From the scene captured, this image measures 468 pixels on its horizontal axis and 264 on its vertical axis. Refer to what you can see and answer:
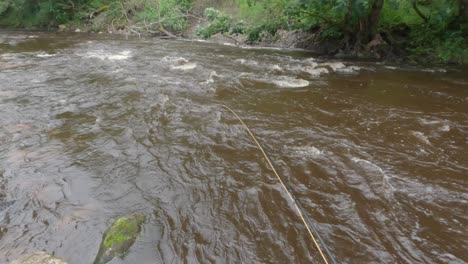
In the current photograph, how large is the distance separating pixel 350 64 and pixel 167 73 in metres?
5.86

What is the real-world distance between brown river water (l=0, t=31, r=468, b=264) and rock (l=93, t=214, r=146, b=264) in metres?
0.10

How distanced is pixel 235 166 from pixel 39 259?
8.78 feet

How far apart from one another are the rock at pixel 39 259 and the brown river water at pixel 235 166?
0.12 m

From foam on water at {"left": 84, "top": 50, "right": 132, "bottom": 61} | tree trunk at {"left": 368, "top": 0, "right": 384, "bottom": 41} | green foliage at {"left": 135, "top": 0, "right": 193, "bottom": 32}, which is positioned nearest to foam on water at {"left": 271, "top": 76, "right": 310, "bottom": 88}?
tree trunk at {"left": 368, "top": 0, "right": 384, "bottom": 41}

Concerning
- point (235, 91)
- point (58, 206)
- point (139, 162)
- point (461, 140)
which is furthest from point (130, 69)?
point (461, 140)

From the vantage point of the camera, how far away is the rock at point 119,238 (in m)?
3.55

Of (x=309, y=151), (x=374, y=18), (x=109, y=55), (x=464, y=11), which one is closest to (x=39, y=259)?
(x=309, y=151)

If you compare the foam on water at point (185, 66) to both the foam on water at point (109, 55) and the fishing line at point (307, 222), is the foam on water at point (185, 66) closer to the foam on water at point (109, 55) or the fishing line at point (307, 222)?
the foam on water at point (109, 55)

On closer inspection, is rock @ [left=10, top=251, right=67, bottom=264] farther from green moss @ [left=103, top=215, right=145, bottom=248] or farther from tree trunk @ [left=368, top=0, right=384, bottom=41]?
tree trunk @ [left=368, top=0, right=384, bottom=41]

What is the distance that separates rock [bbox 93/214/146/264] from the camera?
140 inches

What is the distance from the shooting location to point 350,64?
1201cm

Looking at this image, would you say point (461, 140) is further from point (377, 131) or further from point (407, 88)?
point (407, 88)

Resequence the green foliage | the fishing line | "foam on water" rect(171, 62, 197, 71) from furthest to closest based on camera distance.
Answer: the green foliage, "foam on water" rect(171, 62, 197, 71), the fishing line

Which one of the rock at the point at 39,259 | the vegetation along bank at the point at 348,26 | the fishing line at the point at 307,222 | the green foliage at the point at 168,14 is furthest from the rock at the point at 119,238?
the green foliage at the point at 168,14
